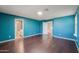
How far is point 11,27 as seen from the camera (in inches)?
85.5

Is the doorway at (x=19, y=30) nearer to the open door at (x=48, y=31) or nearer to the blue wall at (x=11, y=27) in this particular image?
the blue wall at (x=11, y=27)

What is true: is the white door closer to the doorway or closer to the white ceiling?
the white ceiling

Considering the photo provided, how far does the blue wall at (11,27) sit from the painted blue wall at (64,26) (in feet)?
1.17

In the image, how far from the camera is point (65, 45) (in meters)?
2.07

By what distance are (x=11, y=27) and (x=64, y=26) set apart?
1.15 meters

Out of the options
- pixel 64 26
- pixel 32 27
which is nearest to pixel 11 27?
pixel 32 27

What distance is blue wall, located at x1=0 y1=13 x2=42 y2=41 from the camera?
208cm
